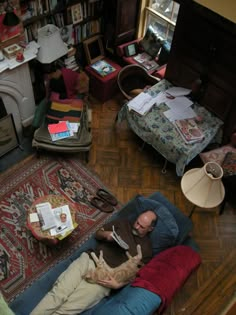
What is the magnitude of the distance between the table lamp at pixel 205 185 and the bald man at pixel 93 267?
720mm

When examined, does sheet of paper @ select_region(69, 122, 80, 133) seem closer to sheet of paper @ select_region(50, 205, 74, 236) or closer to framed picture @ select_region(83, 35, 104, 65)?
sheet of paper @ select_region(50, 205, 74, 236)

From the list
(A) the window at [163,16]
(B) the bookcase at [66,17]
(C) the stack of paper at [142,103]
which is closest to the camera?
(B) the bookcase at [66,17]

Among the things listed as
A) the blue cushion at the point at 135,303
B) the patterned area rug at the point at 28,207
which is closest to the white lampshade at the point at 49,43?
the patterned area rug at the point at 28,207

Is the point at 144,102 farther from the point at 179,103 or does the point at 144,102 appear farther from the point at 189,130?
the point at 189,130

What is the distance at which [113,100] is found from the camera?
507 centimetres

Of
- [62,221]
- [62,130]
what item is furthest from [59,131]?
[62,221]

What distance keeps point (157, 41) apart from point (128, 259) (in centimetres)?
301

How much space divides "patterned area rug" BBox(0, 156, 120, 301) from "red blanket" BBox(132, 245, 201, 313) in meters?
1.03

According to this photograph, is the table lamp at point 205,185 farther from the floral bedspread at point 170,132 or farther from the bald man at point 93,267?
the floral bedspread at point 170,132

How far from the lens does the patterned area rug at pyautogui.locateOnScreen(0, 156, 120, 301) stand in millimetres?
3428

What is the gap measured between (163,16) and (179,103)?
53.6 inches

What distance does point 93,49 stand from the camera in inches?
197

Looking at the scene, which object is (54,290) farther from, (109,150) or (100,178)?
(109,150)

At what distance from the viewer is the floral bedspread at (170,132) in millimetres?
3830
